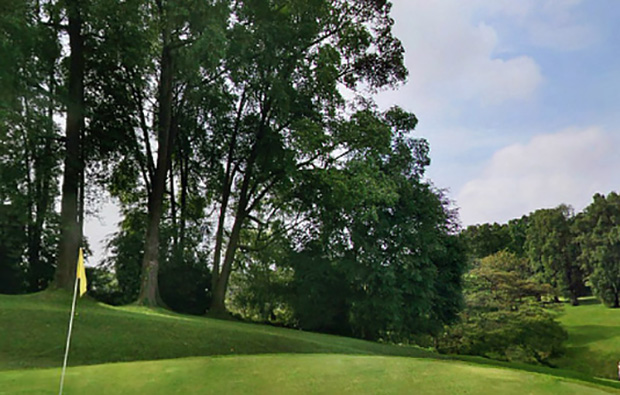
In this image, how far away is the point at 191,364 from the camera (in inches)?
358

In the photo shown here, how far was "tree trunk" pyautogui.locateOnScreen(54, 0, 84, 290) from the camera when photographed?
1720 centimetres

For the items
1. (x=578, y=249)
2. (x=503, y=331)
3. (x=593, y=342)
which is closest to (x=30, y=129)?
(x=503, y=331)

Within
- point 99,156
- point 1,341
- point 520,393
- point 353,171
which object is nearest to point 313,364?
point 520,393

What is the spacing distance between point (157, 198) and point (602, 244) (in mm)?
45643

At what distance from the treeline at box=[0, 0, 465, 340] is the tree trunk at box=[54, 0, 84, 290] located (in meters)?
0.08

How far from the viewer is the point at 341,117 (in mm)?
22734

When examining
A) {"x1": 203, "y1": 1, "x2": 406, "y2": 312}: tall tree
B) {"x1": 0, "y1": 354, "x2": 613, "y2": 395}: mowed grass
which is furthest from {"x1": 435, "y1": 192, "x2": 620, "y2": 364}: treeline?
{"x1": 0, "y1": 354, "x2": 613, "y2": 395}: mowed grass

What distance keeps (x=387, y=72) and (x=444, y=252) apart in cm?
1005

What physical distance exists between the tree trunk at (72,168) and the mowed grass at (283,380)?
9.63 metres

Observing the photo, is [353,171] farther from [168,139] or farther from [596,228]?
[596,228]

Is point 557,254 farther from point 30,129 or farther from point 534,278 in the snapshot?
point 30,129

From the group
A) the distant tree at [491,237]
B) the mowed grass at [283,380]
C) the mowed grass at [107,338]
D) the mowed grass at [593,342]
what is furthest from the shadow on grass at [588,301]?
the mowed grass at [283,380]

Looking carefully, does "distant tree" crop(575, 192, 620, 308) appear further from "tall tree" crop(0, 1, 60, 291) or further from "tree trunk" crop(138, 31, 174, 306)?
"tall tree" crop(0, 1, 60, 291)

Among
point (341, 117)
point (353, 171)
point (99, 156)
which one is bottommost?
point (353, 171)
